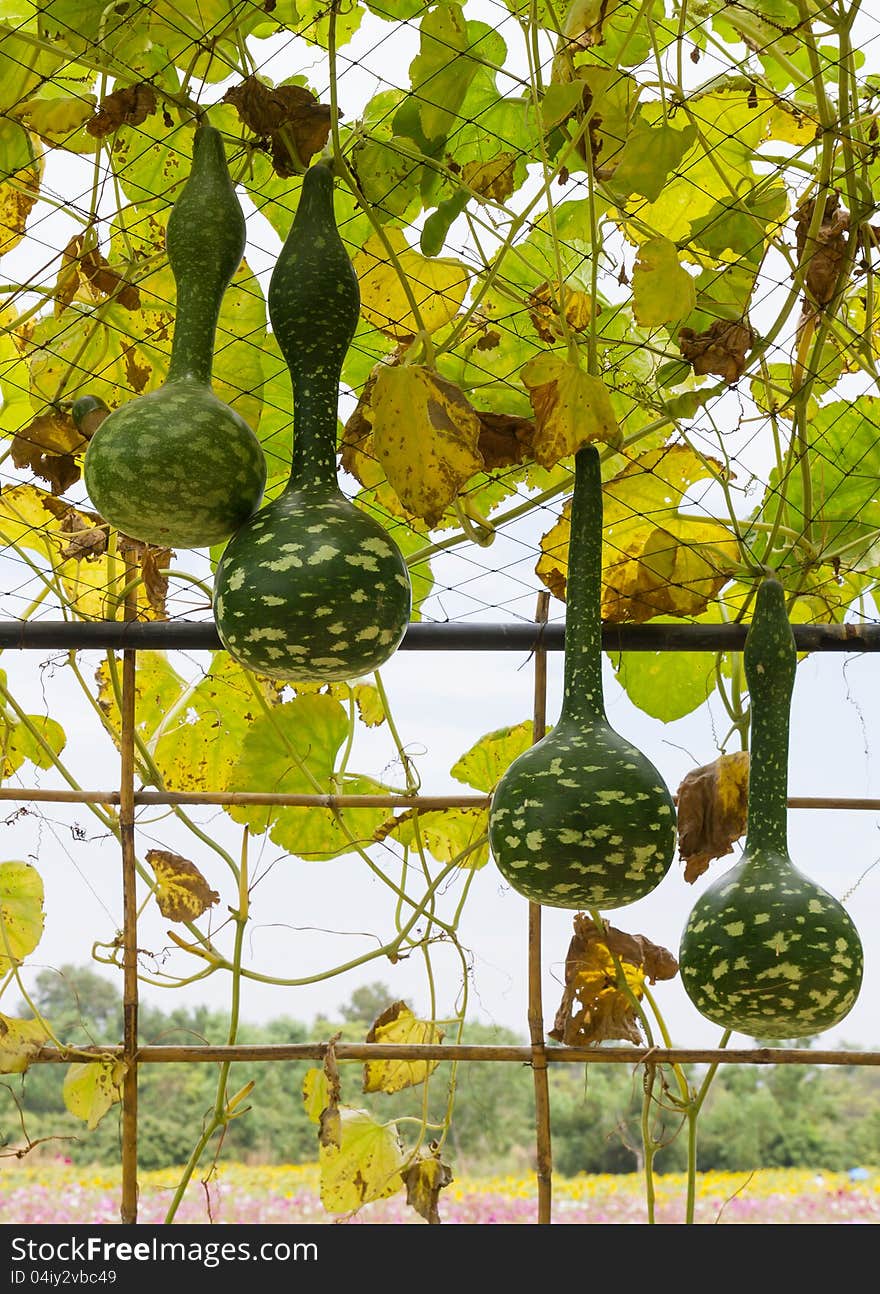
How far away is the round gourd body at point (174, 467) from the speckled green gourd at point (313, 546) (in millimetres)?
31

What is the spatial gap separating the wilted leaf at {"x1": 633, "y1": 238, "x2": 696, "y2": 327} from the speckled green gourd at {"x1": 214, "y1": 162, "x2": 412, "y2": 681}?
7.4 inches

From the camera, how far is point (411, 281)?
973 mm

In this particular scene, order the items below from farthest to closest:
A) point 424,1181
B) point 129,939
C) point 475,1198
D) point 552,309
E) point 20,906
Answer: point 475,1198 → point 20,906 → point 424,1181 → point 129,939 → point 552,309

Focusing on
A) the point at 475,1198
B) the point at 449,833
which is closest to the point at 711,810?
the point at 449,833

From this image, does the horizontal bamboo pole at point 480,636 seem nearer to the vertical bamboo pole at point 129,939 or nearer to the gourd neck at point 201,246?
the vertical bamboo pole at point 129,939

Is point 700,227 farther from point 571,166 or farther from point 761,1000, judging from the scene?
point 761,1000

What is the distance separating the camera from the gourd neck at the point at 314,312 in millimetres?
710

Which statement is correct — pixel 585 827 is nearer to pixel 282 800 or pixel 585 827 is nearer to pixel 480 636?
pixel 480 636

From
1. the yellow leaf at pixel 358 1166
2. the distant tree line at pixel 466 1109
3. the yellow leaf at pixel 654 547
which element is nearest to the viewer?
the yellow leaf at pixel 654 547

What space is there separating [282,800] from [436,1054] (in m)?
0.29

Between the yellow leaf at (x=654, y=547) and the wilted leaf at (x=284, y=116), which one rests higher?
the wilted leaf at (x=284, y=116)

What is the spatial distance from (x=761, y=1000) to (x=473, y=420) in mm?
416

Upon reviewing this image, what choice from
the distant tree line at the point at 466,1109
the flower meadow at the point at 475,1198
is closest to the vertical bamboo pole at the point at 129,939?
the flower meadow at the point at 475,1198

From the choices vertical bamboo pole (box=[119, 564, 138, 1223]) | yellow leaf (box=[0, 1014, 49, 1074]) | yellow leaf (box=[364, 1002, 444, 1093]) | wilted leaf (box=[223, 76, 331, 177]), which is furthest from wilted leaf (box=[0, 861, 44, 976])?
Result: wilted leaf (box=[223, 76, 331, 177])
